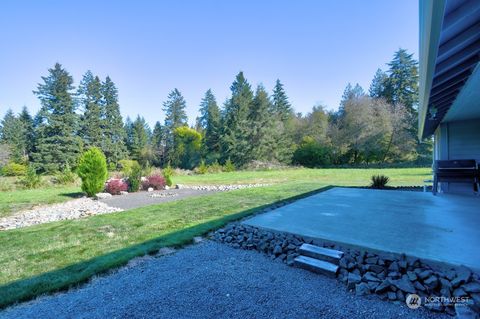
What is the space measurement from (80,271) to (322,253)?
256cm

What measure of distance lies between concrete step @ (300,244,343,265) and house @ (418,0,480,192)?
7.21ft

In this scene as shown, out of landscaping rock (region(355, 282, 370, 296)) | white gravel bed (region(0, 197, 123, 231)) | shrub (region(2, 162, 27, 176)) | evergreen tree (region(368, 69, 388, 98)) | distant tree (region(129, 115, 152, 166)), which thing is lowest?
white gravel bed (region(0, 197, 123, 231))

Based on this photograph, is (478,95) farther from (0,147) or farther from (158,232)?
(0,147)

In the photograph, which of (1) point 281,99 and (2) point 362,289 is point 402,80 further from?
(2) point 362,289

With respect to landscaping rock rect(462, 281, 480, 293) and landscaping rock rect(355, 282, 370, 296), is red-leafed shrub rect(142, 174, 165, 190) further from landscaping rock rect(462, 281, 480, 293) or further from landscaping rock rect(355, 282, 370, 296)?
landscaping rock rect(462, 281, 480, 293)

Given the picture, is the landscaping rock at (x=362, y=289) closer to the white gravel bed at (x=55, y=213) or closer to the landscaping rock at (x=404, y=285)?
the landscaping rock at (x=404, y=285)

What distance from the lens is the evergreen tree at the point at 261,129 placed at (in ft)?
81.8

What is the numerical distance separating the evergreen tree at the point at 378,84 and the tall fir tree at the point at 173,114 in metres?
27.3

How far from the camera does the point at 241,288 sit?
1998 mm

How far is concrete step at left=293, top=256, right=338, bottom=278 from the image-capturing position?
220cm

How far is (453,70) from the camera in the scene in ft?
9.79

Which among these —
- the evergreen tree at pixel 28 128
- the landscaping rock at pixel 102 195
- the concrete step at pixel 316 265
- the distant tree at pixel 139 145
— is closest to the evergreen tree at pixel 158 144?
the distant tree at pixel 139 145

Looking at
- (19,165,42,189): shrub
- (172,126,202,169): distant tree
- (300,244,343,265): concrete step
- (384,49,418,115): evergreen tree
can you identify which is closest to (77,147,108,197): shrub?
(19,165,42,189): shrub

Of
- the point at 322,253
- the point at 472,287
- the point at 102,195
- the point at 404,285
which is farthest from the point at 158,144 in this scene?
the point at 472,287
